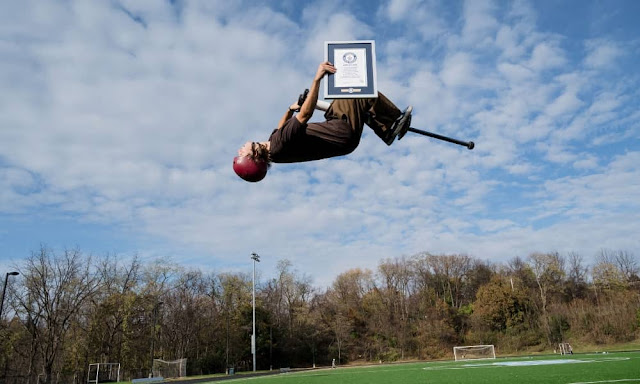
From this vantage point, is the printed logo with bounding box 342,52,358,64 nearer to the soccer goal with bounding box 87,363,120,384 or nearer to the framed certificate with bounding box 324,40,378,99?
the framed certificate with bounding box 324,40,378,99

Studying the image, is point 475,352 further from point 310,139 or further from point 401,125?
point 310,139

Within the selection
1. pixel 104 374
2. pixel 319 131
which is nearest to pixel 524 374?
pixel 319 131

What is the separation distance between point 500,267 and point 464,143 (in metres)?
58.9

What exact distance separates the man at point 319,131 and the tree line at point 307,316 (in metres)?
38.5

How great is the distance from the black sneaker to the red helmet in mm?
1673

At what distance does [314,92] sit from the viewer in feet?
14.7

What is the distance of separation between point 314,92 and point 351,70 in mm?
526

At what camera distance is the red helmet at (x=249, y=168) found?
4.88m

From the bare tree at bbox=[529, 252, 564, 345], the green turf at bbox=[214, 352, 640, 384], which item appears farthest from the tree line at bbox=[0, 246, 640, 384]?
the green turf at bbox=[214, 352, 640, 384]

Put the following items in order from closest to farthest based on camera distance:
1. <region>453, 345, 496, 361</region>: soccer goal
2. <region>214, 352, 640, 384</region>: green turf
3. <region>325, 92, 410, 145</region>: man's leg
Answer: <region>325, 92, 410, 145</region>: man's leg < <region>214, 352, 640, 384</region>: green turf < <region>453, 345, 496, 361</region>: soccer goal

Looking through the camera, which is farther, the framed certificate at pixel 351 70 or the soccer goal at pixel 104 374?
the soccer goal at pixel 104 374

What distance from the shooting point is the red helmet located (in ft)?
16.0

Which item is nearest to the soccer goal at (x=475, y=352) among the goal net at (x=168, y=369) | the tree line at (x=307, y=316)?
the tree line at (x=307, y=316)

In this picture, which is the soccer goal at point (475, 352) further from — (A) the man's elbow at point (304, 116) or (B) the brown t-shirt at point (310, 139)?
(A) the man's elbow at point (304, 116)
